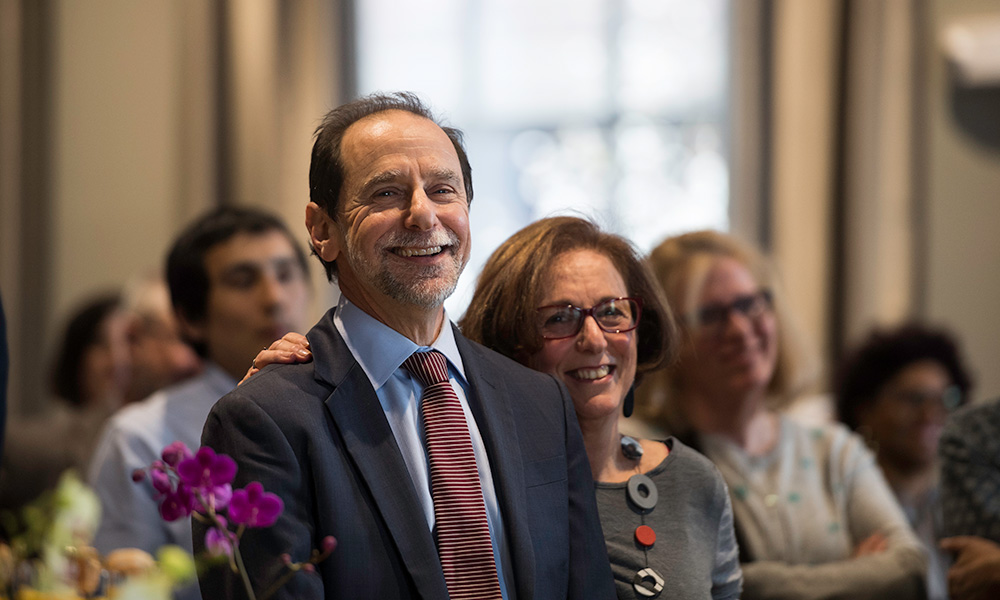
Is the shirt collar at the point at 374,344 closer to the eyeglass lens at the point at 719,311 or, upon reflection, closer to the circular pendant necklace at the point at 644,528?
the circular pendant necklace at the point at 644,528

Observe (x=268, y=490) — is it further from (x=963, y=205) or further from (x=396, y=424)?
(x=963, y=205)

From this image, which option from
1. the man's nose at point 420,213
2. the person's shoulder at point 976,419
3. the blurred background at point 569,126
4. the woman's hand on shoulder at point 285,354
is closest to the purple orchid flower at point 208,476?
the woman's hand on shoulder at point 285,354

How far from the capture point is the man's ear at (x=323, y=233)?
1.72 meters

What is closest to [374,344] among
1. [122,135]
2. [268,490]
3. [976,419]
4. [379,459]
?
[379,459]

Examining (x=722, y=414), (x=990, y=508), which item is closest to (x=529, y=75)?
(x=722, y=414)

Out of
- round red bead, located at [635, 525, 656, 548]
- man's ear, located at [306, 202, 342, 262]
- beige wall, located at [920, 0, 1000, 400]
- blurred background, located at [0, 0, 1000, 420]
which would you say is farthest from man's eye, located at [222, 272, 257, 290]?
beige wall, located at [920, 0, 1000, 400]

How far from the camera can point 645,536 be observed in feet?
6.04

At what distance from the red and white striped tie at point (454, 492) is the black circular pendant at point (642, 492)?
384 mm

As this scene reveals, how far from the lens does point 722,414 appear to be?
113 inches

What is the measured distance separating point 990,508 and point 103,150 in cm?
540

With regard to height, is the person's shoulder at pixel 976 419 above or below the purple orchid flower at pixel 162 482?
below

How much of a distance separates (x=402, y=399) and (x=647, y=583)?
0.56 metres

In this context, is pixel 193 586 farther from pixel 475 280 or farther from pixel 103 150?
pixel 103 150

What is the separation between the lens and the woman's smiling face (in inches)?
75.2
